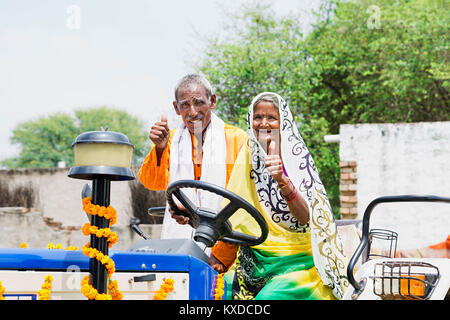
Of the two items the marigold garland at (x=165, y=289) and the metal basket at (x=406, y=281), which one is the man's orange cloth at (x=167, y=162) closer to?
the metal basket at (x=406, y=281)

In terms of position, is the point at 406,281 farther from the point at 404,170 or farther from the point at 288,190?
the point at 404,170

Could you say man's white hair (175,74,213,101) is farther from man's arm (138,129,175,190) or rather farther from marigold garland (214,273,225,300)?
marigold garland (214,273,225,300)

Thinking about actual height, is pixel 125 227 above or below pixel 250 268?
below

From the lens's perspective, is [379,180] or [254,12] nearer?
[379,180]

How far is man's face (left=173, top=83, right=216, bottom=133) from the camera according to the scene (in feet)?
9.30

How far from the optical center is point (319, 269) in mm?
2311

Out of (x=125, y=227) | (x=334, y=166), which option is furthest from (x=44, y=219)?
(x=334, y=166)

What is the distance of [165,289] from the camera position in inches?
71.3

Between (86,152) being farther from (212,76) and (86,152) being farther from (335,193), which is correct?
(335,193)

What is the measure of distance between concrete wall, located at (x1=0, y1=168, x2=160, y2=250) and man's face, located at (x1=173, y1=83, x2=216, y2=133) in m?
7.59

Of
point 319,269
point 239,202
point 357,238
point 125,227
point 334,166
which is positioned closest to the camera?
point 239,202

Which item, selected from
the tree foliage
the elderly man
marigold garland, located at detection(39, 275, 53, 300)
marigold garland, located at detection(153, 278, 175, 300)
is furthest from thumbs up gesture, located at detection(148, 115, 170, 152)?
the tree foliage
